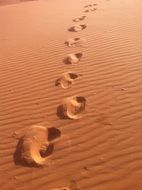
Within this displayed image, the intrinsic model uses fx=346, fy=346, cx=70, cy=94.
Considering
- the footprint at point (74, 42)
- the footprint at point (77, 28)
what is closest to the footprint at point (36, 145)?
the footprint at point (74, 42)

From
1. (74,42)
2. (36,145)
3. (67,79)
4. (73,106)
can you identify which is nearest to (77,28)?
(74,42)

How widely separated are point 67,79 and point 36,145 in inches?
68.5

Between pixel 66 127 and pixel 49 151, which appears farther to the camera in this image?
pixel 66 127

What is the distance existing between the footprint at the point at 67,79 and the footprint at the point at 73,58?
1.59ft

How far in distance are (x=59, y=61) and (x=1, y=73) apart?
1.07m

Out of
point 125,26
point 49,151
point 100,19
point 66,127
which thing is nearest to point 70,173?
point 49,151

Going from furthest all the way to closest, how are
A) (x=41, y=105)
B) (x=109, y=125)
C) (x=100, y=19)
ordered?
(x=100, y=19) < (x=41, y=105) < (x=109, y=125)

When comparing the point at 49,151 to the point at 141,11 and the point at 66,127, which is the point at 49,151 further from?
the point at 141,11

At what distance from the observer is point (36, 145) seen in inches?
163

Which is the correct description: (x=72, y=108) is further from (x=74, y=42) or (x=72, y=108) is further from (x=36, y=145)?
(x=74, y=42)

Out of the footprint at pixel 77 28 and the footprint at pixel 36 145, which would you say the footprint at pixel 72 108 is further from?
the footprint at pixel 77 28

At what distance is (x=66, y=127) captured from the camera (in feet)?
14.5

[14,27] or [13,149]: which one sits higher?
[13,149]

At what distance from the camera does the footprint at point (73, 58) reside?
623 cm
